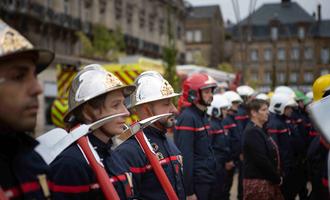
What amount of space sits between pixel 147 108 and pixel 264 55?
7389cm

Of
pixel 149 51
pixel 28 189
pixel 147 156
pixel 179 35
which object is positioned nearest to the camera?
pixel 28 189

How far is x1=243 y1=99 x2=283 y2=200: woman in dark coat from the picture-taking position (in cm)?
719

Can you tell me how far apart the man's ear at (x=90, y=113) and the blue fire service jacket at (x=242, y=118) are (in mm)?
7643

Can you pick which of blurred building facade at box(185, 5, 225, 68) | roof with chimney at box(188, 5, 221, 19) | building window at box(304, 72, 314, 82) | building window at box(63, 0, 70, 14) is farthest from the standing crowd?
roof with chimney at box(188, 5, 221, 19)

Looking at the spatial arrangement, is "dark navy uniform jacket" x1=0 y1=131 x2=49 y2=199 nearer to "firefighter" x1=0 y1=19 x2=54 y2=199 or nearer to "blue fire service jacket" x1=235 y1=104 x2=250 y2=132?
"firefighter" x1=0 y1=19 x2=54 y2=199

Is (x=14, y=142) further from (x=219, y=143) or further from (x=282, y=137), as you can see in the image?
(x=282, y=137)

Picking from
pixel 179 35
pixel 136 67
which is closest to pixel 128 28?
pixel 179 35

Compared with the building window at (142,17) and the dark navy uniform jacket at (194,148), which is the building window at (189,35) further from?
the dark navy uniform jacket at (194,148)

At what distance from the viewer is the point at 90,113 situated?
12.9 ft

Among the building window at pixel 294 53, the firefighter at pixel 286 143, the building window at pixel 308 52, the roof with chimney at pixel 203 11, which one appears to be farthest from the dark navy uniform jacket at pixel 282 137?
the roof with chimney at pixel 203 11

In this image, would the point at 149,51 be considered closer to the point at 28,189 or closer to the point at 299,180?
the point at 299,180

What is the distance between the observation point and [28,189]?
2.63m

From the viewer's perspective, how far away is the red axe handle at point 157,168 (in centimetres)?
456

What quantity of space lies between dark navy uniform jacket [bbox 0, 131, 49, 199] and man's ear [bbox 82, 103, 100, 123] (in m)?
1.18
